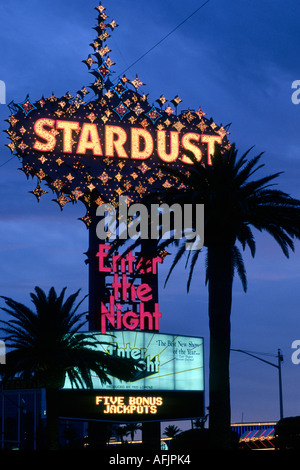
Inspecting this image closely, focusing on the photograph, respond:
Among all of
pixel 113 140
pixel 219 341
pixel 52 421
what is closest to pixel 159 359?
pixel 113 140

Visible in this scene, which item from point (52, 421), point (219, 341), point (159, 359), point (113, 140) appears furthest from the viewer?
point (113, 140)

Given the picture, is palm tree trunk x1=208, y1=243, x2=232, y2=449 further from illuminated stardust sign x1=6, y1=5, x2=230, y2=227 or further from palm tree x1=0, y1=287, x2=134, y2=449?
illuminated stardust sign x1=6, y1=5, x2=230, y2=227

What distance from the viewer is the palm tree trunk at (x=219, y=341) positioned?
38281 mm

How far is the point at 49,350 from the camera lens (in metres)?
45.5

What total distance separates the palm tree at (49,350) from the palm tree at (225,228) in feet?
24.7

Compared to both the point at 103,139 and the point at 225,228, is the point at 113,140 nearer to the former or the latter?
the point at 103,139

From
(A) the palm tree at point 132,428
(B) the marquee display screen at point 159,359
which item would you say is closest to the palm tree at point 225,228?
(B) the marquee display screen at point 159,359

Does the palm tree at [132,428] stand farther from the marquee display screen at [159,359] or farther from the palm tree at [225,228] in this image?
the palm tree at [225,228]

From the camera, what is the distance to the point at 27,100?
6200 cm

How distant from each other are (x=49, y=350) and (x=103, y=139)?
77.3 feet

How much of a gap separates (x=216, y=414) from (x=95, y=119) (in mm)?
32328
